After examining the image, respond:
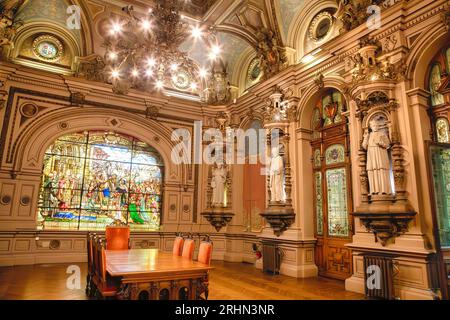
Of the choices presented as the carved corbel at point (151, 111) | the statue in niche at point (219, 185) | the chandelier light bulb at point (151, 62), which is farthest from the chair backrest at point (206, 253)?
the carved corbel at point (151, 111)

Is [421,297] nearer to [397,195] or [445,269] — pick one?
[445,269]

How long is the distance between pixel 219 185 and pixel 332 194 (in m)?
3.49

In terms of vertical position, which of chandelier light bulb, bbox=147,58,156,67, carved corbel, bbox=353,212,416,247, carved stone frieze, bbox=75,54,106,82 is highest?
carved stone frieze, bbox=75,54,106,82

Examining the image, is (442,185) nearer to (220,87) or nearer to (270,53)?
(270,53)

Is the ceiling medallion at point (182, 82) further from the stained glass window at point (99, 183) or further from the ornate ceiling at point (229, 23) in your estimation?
the stained glass window at point (99, 183)

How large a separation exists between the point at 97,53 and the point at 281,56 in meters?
4.98

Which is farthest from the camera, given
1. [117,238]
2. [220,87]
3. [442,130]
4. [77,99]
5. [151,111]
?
[220,87]

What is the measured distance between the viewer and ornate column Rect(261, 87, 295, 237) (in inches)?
277

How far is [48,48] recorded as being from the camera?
837 centimetres

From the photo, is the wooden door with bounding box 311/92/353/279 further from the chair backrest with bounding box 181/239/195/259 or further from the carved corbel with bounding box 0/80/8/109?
the carved corbel with bounding box 0/80/8/109

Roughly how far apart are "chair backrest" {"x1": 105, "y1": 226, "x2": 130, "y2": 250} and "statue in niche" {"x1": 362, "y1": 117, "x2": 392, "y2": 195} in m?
4.63

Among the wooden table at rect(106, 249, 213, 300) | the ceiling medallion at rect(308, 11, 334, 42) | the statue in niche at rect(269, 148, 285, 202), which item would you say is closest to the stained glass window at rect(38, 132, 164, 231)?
the statue in niche at rect(269, 148, 285, 202)

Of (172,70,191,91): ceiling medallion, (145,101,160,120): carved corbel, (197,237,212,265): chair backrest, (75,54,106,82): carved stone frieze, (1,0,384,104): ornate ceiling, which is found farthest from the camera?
(172,70,191,91): ceiling medallion

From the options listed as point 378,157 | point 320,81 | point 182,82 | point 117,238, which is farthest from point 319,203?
point 182,82
